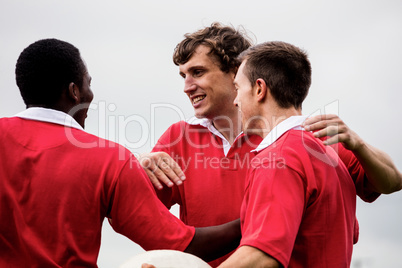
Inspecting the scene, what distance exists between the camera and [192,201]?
5414 mm

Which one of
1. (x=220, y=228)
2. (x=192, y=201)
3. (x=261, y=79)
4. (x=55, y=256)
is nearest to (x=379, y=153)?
(x=261, y=79)

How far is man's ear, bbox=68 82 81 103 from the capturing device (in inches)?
163

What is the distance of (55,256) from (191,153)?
2373mm

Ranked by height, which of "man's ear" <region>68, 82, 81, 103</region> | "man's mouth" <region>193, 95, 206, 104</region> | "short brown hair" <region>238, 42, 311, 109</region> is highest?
"short brown hair" <region>238, 42, 311, 109</region>

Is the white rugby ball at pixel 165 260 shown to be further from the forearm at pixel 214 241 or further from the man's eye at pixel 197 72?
the man's eye at pixel 197 72

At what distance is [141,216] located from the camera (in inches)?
157

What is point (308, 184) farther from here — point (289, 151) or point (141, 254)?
point (141, 254)

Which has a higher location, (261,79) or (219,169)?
(261,79)

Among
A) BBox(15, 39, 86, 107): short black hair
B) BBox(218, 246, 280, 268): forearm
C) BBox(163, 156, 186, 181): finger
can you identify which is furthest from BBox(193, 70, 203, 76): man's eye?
BBox(218, 246, 280, 268): forearm

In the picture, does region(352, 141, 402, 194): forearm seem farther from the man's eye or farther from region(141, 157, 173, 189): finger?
the man's eye

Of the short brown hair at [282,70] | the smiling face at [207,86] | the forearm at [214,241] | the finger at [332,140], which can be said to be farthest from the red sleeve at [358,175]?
the smiling face at [207,86]

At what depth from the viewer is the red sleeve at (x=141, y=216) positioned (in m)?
3.91

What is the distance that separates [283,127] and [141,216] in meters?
1.30

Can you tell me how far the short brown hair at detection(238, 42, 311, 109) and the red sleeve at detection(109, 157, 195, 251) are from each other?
4.15 feet
